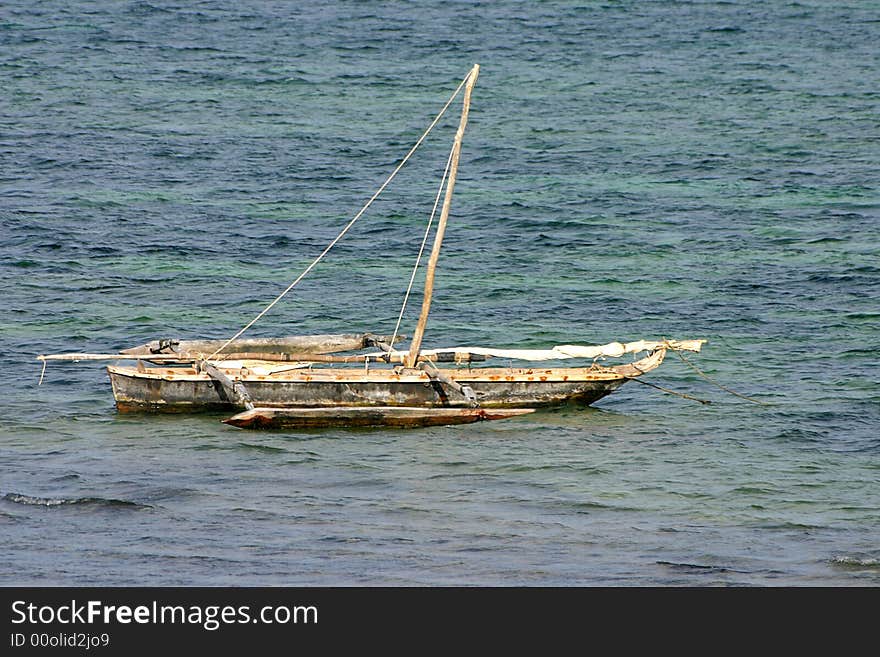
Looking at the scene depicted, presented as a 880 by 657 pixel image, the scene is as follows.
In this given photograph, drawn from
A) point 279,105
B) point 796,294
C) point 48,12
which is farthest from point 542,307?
point 48,12

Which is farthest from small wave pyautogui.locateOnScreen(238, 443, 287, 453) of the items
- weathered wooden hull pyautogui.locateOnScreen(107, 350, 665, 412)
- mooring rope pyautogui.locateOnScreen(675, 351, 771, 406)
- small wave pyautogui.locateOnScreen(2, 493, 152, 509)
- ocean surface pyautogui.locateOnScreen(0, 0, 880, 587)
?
mooring rope pyautogui.locateOnScreen(675, 351, 771, 406)

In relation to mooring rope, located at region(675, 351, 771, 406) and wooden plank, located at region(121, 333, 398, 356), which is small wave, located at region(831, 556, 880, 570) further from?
wooden plank, located at region(121, 333, 398, 356)

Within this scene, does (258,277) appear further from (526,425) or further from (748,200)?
(748,200)

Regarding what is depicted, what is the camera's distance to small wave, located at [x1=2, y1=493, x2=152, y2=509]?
23109mm

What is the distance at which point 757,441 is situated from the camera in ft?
91.1

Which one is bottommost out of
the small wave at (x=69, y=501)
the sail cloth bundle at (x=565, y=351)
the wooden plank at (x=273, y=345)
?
the small wave at (x=69, y=501)

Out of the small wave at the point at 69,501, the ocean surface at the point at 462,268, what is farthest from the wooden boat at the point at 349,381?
the small wave at the point at 69,501

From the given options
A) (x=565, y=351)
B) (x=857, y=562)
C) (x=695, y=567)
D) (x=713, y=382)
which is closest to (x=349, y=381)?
(x=565, y=351)

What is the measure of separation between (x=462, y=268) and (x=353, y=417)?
13598 mm

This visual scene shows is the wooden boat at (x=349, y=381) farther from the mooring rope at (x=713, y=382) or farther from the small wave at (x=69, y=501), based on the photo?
the small wave at (x=69, y=501)

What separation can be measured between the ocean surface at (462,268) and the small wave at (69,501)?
0.08m

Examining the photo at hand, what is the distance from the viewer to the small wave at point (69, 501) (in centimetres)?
2311

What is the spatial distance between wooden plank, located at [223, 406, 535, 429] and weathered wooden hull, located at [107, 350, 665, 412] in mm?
303

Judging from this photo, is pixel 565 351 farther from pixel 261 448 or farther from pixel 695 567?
pixel 695 567
